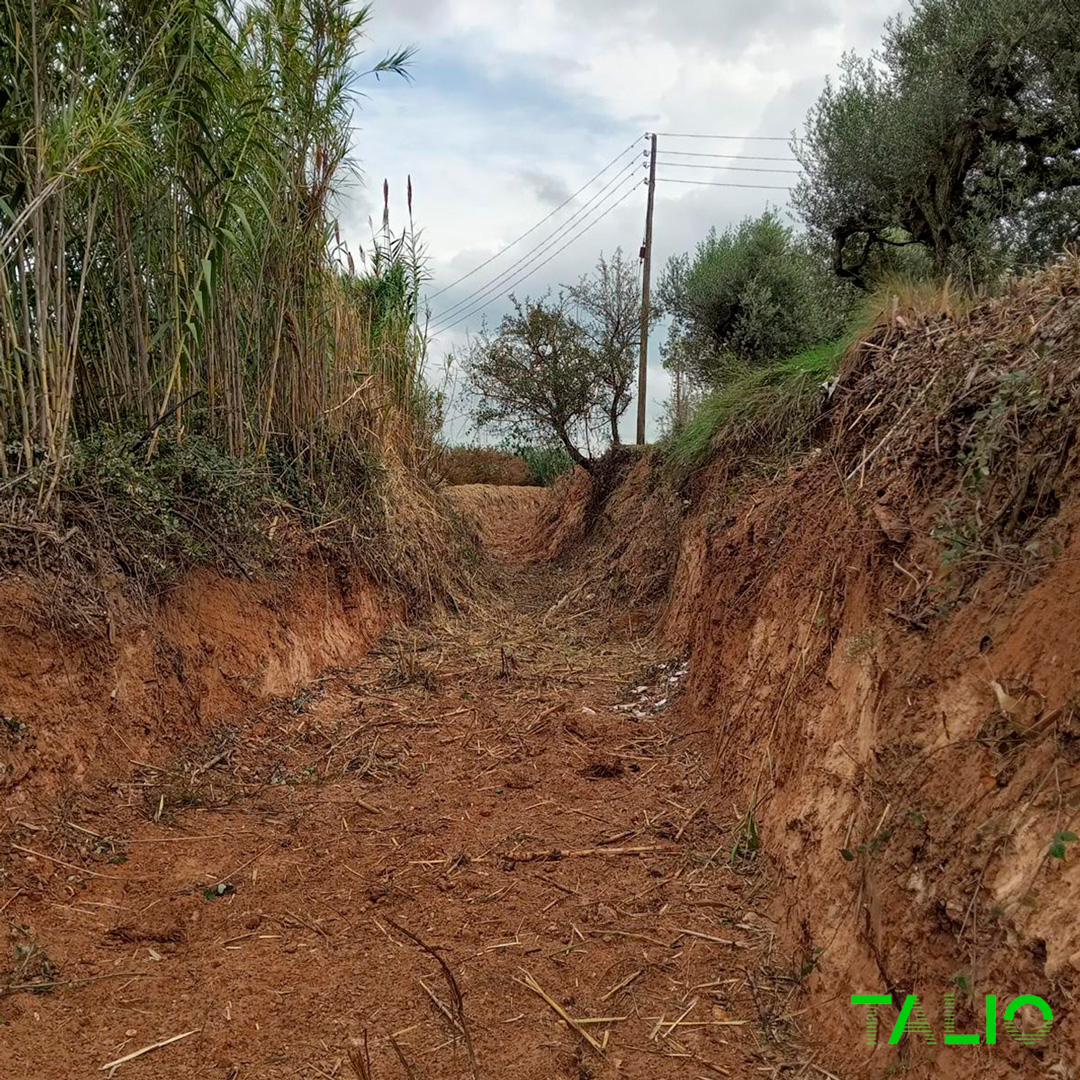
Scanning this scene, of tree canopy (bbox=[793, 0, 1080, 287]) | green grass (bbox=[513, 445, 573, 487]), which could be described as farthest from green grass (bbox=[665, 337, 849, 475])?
green grass (bbox=[513, 445, 573, 487])

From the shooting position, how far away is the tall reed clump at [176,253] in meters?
3.78

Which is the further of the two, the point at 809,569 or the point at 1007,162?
the point at 1007,162

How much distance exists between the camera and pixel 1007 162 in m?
6.88

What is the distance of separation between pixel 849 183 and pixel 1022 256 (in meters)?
2.10

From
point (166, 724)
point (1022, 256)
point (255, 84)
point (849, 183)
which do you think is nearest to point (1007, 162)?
point (1022, 256)

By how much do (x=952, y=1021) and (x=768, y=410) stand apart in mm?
4161

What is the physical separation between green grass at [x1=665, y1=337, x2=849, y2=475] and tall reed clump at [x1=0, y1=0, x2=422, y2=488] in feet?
9.09

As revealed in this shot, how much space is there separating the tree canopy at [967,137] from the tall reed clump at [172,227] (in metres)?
4.72

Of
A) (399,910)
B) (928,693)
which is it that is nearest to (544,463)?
(399,910)

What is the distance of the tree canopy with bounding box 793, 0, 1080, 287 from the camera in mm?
6547

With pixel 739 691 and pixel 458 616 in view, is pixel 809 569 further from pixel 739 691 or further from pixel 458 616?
pixel 458 616

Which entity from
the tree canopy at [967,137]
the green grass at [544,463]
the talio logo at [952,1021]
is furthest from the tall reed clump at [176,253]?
the green grass at [544,463]

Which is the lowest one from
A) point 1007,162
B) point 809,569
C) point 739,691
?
point 739,691

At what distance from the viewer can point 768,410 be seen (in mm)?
5434
